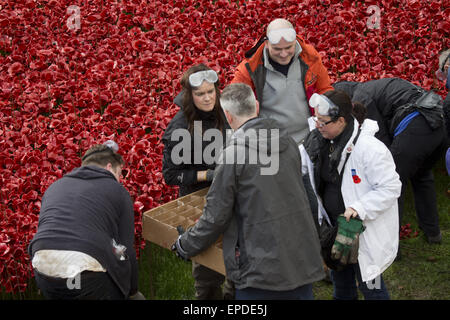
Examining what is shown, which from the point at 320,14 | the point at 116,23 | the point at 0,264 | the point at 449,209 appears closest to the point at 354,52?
the point at 320,14

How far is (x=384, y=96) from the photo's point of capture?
4832mm

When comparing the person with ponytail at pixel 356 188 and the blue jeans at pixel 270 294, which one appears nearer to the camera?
the blue jeans at pixel 270 294

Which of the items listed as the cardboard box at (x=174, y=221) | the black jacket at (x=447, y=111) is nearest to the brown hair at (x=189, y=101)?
the cardboard box at (x=174, y=221)

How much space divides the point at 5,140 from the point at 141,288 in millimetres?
2318

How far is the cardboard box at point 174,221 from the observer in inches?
138

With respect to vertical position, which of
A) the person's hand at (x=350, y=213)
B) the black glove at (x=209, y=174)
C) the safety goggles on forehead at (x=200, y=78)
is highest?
the safety goggles on forehead at (x=200, y=78)

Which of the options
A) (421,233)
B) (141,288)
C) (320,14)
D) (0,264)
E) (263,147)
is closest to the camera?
(263,147)

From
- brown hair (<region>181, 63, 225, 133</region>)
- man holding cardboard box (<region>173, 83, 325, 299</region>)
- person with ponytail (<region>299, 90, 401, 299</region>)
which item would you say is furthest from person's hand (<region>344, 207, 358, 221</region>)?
brown hair (<region>181, 63, 225, 133</region>)

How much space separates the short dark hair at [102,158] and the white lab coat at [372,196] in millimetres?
1465

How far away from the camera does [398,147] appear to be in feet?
15.5

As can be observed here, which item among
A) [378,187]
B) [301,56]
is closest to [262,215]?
[378,187]

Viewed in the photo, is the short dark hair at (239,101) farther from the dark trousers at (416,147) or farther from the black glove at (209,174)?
the dark trousers at (416,147)

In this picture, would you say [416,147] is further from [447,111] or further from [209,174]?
[209,174]

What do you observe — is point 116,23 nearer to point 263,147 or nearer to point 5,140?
point 5,140
